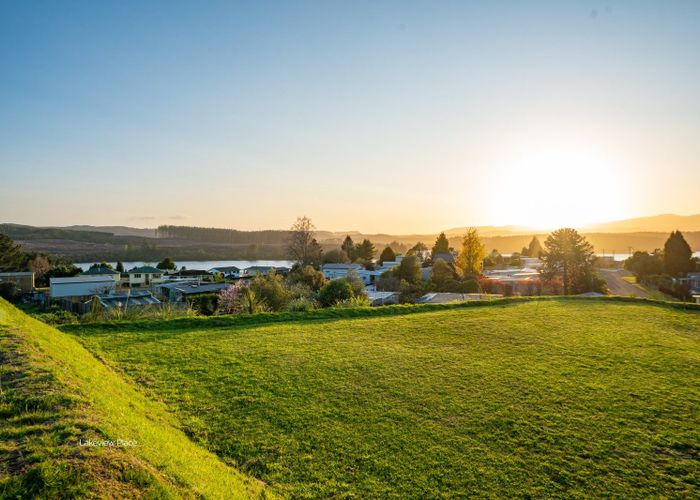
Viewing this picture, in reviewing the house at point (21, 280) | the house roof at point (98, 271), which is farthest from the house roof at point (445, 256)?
the house at point (21, 280)

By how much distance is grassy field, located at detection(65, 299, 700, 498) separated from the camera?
3.42m

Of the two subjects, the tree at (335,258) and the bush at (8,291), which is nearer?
the bush at (8,291)

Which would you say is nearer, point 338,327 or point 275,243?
point 338,327

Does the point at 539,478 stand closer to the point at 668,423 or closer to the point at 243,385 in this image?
the point at 668,423

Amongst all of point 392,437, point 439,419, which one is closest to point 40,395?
point 392,437

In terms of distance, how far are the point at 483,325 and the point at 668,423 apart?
518cm

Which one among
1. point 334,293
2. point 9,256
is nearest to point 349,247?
point 9,256

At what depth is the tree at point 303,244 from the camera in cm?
4950

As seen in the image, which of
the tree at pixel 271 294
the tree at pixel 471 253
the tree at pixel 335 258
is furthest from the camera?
the tree at pixel 335 258

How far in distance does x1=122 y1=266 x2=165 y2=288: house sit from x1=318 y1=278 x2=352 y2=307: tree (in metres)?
31.3

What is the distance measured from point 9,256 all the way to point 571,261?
56622 millimetres

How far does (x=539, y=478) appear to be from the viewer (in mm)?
3373

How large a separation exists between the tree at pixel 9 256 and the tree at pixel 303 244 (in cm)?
3065

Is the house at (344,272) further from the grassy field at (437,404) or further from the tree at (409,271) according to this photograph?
the grassy field at (437,404)
